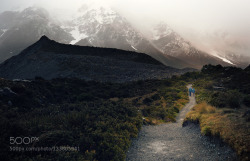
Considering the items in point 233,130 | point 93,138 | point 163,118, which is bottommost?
point 163,118

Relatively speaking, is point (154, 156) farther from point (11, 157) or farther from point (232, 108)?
point (232, 108)

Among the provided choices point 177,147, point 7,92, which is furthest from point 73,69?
point 177,147

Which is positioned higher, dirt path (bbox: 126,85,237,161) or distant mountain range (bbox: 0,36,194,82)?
distant mountain range (bbox: 0,36,194,82)

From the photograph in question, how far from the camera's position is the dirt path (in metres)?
9.36

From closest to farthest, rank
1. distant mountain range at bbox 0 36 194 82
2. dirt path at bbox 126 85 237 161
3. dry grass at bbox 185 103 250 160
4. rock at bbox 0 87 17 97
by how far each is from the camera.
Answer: dry grass at bbox 185 103 250 160
dirt path at bbox 126 85 237 161
rock at bbox 0 87 17 97
distant mountain range at bbox 0 36 194 82

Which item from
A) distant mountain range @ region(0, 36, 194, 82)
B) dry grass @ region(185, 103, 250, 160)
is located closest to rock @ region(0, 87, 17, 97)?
dry grass @ region(185, 103, 250, 160)

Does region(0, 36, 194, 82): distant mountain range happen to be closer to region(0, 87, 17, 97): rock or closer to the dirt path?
region(0, 87, 17, 97): rock

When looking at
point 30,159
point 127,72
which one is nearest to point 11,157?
point 30,159

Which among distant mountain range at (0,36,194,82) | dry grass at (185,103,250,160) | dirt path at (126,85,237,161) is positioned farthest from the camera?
distant mountain range at (0,36,194,82)

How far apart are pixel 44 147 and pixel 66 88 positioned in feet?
83.8

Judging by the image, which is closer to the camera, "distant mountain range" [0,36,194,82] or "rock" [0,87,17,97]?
"rock" [0,87,17,97]

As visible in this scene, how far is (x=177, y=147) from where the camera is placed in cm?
1117

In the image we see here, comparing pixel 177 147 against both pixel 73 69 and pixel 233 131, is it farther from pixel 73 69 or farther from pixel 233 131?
pixel 73 69

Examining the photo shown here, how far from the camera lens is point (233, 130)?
949cm
